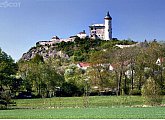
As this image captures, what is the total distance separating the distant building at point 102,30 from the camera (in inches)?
3499

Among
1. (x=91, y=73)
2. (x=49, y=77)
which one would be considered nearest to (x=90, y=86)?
(x=91, y=73)

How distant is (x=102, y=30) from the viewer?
96.3 meters

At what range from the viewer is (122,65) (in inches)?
1492

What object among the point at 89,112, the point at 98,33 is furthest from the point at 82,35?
the point at 89,112

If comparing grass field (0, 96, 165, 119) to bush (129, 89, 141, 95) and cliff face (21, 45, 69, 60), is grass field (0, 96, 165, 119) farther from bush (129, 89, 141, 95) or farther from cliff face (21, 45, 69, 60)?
cliff face (21, 45, 69, 60)

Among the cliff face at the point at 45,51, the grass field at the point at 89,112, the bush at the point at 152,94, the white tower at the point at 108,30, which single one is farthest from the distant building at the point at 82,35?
the bush at the point at 152,94

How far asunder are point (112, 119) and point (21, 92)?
85.8ft

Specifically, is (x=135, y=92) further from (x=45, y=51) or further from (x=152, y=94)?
(x=45, y=51)

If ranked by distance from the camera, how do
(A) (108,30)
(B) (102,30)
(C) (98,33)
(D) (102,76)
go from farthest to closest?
(B) (102,30) → (C) (98,33) → (A) (108,30) → (D) (102,76)

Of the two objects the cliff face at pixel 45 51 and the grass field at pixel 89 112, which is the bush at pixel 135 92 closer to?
the grass field at pixel 89 112

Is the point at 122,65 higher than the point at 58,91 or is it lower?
higher

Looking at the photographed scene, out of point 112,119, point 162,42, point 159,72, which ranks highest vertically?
point 162,42

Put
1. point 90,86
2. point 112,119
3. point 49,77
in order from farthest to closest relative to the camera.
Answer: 1. point 90,86
2. point 49,77
3. point 112,119

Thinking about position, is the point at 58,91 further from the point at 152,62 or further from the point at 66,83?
the point at 152,62
